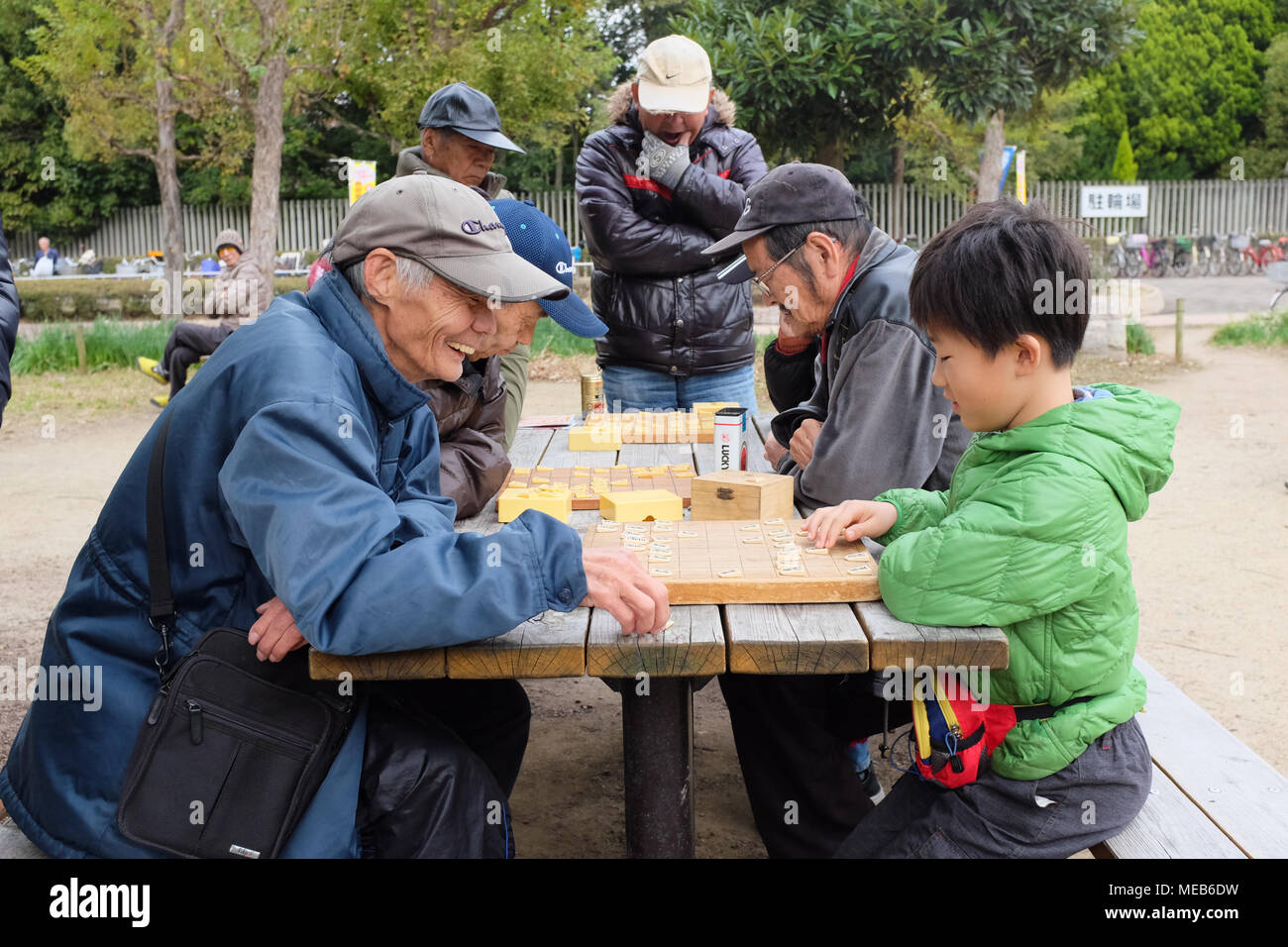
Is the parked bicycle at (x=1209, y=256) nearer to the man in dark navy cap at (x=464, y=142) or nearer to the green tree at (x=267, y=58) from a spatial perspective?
the green tree at (x=267, y=58)

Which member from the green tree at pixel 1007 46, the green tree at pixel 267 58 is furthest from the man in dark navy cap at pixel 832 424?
the green tree at pixel 267 58

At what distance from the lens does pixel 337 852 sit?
1.93 m

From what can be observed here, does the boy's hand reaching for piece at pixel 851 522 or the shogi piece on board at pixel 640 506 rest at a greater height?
the boy's hand reaching for piece at pixel 851 522

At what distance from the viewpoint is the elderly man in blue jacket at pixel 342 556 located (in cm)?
177

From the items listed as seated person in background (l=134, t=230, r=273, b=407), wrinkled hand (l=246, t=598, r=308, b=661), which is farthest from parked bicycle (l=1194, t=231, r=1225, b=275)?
wrinkled hand (l=246, t=598, r=308, b=661)

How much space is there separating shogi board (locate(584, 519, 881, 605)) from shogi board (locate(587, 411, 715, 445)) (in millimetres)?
1356

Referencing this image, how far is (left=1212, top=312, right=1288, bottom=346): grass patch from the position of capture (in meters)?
13.0

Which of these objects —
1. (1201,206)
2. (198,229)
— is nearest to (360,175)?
(198,229)

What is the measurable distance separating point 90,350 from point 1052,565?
12.3 meters

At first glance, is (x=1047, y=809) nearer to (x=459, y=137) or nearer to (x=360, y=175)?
(x=459, y=137)

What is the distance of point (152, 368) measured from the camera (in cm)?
1024

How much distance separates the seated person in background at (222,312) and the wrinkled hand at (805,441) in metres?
5.95

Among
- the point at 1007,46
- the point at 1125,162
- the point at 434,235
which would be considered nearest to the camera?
the point at 434,235
